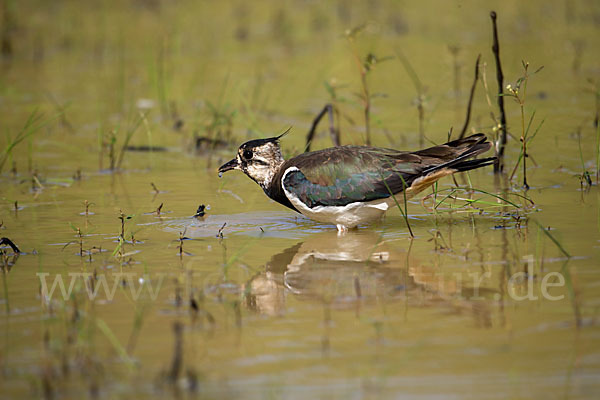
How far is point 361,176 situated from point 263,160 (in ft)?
3.37

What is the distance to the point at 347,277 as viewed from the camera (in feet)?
17.4

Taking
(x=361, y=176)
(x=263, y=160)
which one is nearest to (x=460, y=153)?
(x=361, y=176)

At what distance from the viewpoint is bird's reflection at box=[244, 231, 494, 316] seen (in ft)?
15.9

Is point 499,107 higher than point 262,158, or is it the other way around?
point 499,107

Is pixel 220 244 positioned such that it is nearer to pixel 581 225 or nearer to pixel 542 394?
pixel 581 225

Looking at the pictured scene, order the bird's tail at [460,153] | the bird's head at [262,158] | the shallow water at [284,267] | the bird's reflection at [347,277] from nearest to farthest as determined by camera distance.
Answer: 1. the shallow water at [284,267]
2. the bird's reflection at [347,277]
3. the bird's tail at [460,153]
4. the bird's head at [262,158]

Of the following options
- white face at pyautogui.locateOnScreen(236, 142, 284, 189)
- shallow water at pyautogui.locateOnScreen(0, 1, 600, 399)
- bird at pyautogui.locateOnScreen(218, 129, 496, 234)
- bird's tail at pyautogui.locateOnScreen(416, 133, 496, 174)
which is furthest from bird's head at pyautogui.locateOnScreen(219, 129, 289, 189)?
bird's tail at pyautogui.locateOnScreen(416, 133, 496, 174)

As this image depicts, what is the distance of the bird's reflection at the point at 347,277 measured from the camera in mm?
4840

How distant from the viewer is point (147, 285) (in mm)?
5152

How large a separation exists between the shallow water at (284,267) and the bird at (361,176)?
20cm

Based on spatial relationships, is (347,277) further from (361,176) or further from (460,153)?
(460,153)

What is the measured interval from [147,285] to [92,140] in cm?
538

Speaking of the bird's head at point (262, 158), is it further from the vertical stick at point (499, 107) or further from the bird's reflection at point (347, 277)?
the vertical stick at point (499, 107)

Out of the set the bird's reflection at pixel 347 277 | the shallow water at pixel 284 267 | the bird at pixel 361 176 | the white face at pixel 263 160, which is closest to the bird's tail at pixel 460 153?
the bird at pixel 361 176
